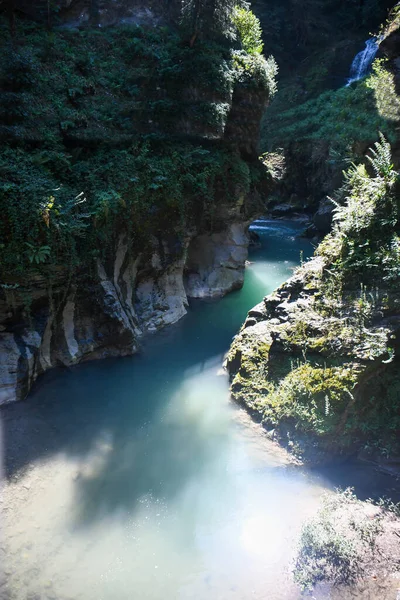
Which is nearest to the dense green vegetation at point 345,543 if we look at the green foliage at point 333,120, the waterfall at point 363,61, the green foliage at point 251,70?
the green foliage at point 251,70

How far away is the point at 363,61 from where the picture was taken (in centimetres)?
3369

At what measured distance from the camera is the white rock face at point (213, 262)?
15.4 metres

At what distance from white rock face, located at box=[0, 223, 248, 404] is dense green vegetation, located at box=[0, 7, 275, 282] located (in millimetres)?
821

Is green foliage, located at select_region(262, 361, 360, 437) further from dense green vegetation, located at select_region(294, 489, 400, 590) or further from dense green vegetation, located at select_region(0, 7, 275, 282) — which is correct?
dense green vegetation, located at select_region(0, 7, 275, 282)

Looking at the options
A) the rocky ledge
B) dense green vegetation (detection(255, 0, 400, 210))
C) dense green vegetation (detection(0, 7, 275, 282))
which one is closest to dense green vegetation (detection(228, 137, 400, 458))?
the rocky ledge

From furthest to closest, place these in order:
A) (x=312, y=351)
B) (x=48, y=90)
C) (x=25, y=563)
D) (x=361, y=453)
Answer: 1. (x=48, y=90)
2. (x=312, y=351)
3. (x=361, y=453)
4. (x=25, y=563)

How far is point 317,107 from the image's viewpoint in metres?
34.3

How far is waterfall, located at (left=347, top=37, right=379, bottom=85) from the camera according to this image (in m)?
32.7

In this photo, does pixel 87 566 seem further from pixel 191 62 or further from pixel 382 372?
pixel 191 62

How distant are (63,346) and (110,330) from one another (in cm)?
133

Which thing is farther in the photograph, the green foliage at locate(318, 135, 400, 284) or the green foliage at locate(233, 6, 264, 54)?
the green foliage at locate(233, 6, 264, 54)

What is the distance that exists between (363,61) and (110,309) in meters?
37.0

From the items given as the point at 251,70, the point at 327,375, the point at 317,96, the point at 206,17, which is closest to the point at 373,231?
the point at 327,375

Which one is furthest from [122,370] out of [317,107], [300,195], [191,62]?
[317,107]
